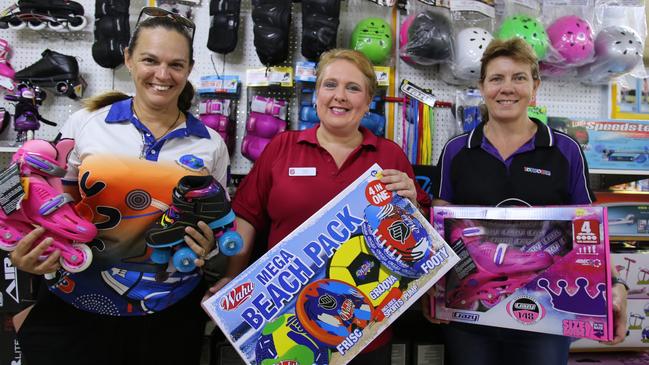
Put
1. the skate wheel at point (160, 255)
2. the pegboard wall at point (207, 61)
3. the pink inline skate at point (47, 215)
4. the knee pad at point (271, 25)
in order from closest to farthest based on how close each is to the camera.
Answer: the pink inline skate at point (47, 215) → the skate wheel at point (160, 255) → the knee pad at point (271, 25) → the pegboard wall at point (207, 61)

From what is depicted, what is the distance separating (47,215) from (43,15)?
1.90m

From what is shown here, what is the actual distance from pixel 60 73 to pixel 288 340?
214 centimetres

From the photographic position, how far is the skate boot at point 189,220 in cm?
109

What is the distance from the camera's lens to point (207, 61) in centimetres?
252

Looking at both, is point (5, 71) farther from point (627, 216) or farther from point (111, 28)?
point (627, 216)

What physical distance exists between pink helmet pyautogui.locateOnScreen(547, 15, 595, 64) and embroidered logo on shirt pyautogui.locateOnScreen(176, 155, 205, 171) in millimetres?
2209

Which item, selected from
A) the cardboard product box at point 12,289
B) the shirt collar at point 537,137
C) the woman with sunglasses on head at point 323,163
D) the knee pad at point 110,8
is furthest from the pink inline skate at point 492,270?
the knee pad at point 110,8

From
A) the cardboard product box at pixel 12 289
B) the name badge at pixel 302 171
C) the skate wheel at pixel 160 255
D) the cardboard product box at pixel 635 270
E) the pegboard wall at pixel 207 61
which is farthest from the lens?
the pegboard wall at pixel 207 61

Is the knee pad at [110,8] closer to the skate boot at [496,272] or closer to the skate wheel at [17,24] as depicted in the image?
the skate wheel at [17,24]

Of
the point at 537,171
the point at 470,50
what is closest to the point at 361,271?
the point at 537,171

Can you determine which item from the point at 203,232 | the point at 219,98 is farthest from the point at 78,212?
the point at 219,98

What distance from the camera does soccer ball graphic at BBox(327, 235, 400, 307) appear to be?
3.92 ft

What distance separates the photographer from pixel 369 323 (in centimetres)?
119

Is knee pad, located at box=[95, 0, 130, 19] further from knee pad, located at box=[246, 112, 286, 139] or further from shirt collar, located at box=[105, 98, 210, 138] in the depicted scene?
shirt collar, located at box=[105, 98, 210, 138]
